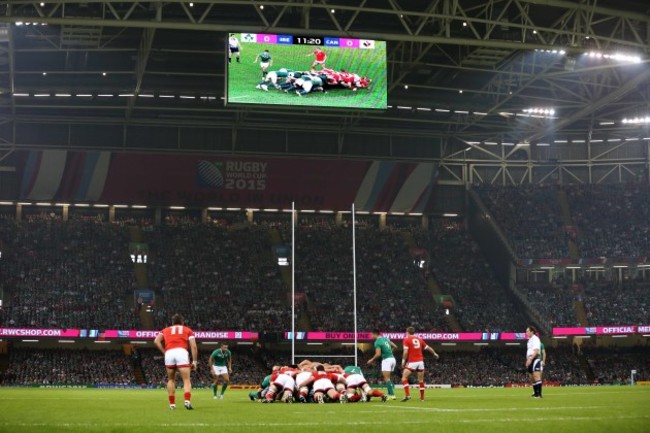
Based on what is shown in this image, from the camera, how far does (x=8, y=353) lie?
167 ft

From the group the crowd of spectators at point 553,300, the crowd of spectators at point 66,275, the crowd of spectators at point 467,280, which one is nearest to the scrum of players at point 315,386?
the crowd of spectators at point 66,275

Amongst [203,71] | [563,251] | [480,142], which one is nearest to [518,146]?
[480,142]

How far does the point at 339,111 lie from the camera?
51.7 meters

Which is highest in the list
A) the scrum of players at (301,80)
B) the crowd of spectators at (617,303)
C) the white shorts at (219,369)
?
the scrum of players at (301,80)

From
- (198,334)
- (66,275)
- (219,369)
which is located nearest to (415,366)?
(219,369)

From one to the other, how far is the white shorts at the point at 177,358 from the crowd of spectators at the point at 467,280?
135 feet

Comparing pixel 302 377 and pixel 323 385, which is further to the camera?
pixel 302 377

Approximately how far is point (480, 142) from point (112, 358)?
28763mm

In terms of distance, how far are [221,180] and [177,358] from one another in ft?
138

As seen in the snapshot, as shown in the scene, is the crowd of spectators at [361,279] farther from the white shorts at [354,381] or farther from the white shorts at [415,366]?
the white shorts at [354,381]

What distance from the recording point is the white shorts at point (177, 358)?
55.6 ft

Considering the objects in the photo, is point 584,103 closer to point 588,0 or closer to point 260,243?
point 588,0

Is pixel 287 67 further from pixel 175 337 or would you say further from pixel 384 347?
pixel 175 337

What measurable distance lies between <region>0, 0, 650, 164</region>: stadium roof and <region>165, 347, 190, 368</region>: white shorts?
19810 mm
